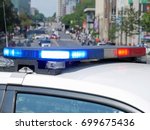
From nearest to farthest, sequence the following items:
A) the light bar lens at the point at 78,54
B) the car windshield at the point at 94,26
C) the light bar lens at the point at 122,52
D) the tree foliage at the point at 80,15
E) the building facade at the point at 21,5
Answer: the light bar lens at the point at 78,54
the light bar lens at the point at 122,52
the car windshield at the point at 94,26
the tree foliage at the point at 80,15
the building facade at the point at 21,5

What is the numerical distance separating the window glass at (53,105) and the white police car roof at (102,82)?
0.05m

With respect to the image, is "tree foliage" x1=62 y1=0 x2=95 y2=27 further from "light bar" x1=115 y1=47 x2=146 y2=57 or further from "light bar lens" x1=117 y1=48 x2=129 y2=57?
"light bar lens" x1=117 y1=48 x2=129 y2=57

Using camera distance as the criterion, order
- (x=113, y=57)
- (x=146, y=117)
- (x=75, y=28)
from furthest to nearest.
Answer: (x=75, y=28), (x=113, y=57), (x=146, y=117)

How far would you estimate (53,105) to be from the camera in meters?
2.26

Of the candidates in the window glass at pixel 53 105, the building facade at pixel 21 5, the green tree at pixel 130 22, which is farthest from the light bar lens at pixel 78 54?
the building facade at pixel 21 5

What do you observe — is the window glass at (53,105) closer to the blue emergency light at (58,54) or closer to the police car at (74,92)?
the police car at (74,92)

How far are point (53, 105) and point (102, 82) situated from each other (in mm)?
248

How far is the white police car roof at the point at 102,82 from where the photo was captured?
7.18ft

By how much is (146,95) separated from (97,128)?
0.26 m

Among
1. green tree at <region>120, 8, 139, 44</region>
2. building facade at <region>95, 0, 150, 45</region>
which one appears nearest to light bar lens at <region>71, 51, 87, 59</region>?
green tree at <region>120, 8, 139, 44</region>

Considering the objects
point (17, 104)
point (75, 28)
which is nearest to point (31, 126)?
point (17, 104)

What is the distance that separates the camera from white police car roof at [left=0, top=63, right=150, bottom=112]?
2.19 metres

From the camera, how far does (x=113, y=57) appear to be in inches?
115

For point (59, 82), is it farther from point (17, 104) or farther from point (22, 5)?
point (22, 5)
